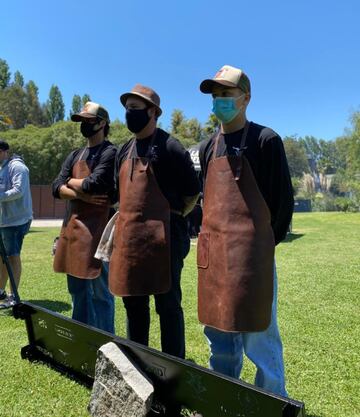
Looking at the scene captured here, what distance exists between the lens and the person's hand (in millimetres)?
3789

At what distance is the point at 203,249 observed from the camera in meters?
2.75

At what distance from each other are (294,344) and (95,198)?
2.36 metres

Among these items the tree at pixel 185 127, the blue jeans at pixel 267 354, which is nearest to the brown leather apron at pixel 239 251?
the blue jeans at pixel 267 354

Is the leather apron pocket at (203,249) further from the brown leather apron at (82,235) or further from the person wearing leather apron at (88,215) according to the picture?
the brown leather apron at (82,235)

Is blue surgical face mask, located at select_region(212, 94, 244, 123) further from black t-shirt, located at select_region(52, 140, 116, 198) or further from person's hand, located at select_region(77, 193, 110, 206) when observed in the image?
person's hand, located at select_region(77, 193, 110, 206)

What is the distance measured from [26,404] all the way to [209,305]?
1.58 metres

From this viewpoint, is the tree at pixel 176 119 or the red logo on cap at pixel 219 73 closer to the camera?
the red logo on cap at pixel 219 73

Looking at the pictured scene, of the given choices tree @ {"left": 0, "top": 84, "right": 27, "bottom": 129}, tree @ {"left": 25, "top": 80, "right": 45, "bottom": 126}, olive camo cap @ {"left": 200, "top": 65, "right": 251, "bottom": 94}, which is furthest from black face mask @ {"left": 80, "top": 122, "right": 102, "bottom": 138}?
tree @ {"left": 25, "top": 80, "right": 45, "bottom": 126}

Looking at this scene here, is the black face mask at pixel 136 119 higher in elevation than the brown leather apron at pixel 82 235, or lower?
higher

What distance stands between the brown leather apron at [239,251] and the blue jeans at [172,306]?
0.58m

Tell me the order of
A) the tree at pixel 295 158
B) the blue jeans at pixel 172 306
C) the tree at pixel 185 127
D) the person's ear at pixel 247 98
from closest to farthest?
the person's ear at pixel 247 98 → the blue jeans at pixel 172 306 → the tree at pixel 185 127 → the tree at pixel 295 158

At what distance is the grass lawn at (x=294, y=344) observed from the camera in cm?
321

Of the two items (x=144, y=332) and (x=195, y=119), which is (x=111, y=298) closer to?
(x=144, y=332)

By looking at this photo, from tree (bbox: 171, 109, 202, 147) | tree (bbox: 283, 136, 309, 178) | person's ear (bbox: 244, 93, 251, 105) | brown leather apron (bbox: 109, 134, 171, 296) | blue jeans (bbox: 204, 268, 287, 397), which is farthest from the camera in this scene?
tree (bbox: 283, 136, 309, 178)
